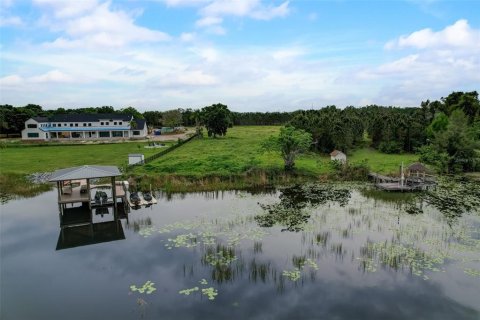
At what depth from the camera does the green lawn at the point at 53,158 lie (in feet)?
129

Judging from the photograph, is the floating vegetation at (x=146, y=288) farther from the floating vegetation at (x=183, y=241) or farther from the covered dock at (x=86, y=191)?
the covered dock at (x=86, y=191)

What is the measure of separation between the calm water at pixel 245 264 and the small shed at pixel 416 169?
31.7 feet

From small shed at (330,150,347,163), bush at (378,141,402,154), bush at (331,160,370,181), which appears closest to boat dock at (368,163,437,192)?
bush at (331,160,370,181)

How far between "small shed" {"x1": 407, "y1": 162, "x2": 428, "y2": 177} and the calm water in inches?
381

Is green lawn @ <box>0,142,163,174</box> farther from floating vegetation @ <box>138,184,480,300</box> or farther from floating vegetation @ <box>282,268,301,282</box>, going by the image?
floating vegetation @ <box>282,268,301,282</box>

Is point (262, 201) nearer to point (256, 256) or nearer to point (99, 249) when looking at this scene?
point (256, 256)

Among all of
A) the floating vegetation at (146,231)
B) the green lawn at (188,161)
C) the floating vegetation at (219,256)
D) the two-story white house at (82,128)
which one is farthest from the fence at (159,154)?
the floating vegetation at (219,256)

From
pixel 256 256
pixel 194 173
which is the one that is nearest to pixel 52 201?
pixel 194 173

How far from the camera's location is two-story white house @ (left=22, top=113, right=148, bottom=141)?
71.4 meters

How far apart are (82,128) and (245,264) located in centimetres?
6692

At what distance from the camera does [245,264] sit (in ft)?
53.4

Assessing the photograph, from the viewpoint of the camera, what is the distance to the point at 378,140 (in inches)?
2085

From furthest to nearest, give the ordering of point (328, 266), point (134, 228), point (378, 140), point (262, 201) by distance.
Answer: point (378, 140), point (262, 201), point (134, 228), point (328, 266)

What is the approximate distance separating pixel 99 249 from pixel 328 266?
1159 cm
